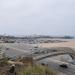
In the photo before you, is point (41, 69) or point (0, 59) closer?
point (41, 69)

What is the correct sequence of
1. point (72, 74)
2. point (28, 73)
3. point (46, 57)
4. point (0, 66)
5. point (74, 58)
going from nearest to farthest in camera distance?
point (28, 73)
point (0, 66)
point (72, 74)
point (46, 57)
point (74, 58)

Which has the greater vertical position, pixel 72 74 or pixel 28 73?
pixel 28 73

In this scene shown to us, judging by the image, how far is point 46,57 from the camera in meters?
61.2

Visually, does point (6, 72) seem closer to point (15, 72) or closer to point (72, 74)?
point (15, 72)

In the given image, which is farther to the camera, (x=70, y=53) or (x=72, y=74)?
(x=70, y=53)

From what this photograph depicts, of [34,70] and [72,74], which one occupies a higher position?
[34,70]

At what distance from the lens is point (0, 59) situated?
28.7 m

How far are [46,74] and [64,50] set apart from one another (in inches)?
1807

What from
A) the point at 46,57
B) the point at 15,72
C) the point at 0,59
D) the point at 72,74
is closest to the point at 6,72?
the point at 15,72

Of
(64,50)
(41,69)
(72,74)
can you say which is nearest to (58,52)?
(64,50)

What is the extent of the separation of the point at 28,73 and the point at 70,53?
48.0m

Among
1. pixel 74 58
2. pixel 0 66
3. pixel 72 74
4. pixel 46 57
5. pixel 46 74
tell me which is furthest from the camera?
pixel 74 58

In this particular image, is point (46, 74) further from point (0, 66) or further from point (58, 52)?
point (58, 52)

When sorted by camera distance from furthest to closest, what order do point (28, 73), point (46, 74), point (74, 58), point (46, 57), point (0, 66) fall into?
point (74, 58) → point (46, 57) → point (0, 66) → point (46, 74) → point (28, 73)
